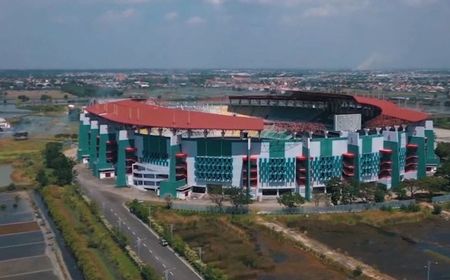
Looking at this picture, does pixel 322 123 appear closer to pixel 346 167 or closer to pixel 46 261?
pixel 346 167

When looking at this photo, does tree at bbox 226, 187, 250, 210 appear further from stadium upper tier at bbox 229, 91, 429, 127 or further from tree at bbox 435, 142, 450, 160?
tree at bbox 435, 142, 450, 160

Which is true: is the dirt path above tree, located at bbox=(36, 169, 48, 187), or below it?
below

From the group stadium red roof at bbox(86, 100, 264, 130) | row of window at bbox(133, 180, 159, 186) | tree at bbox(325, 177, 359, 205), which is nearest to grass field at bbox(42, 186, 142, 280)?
row of window at bbox(133, 180, 159, 186)

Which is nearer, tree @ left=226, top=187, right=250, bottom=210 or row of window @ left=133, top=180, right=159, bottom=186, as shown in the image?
tree @ left=226, top=187, right=250, bottom=210

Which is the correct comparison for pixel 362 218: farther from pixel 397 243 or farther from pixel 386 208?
pixel 397 243

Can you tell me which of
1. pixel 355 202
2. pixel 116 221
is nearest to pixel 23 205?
pixel 116 221

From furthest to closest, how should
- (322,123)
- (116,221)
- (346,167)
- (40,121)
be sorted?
(40,121) → (322,123) → (346,167) → (116,221)

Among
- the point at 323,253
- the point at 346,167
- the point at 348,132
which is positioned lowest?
the point at 323,253
